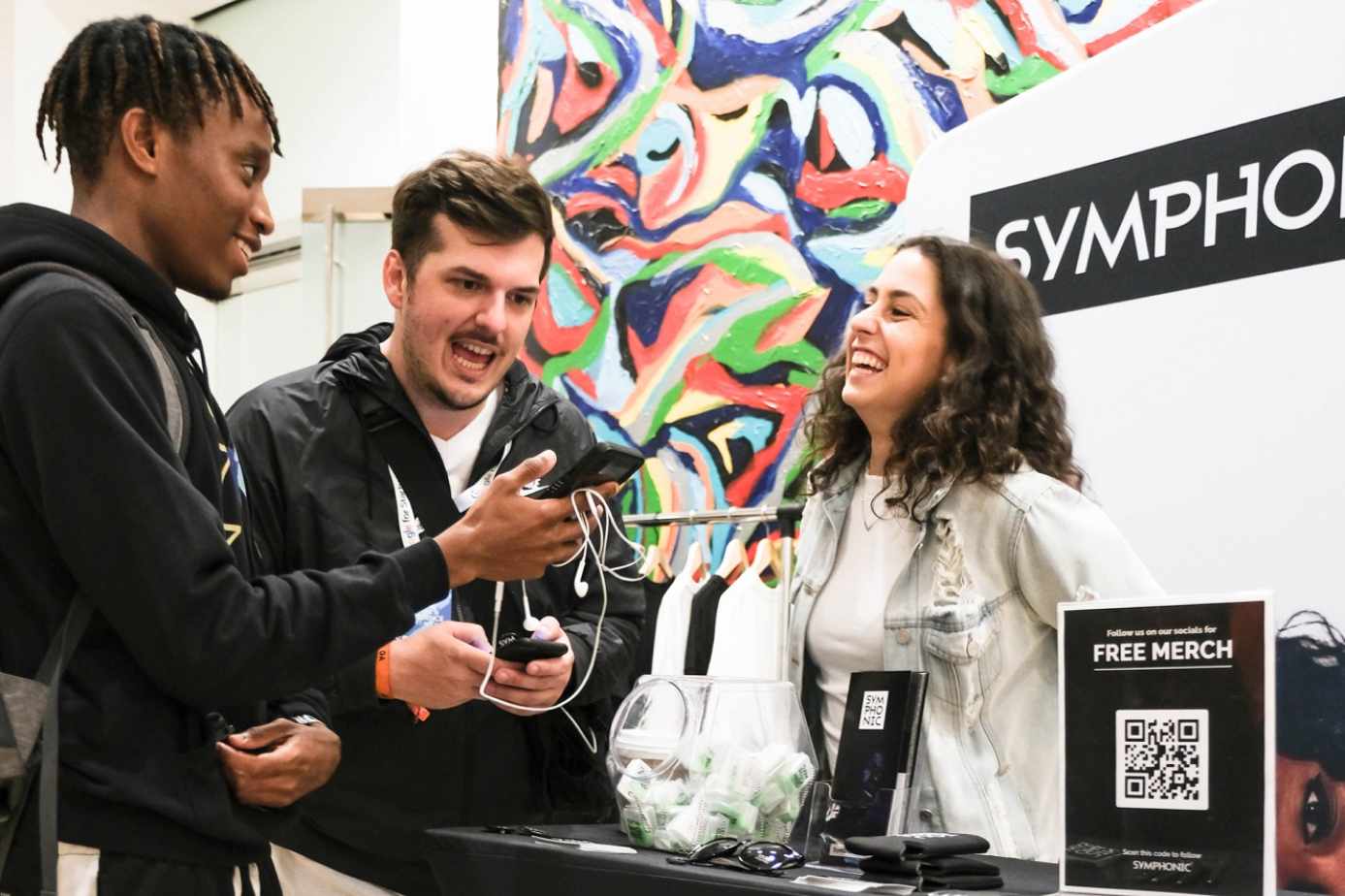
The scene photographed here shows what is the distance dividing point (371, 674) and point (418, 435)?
45 centimetres

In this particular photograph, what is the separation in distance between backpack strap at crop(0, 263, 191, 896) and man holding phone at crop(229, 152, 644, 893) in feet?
2.57

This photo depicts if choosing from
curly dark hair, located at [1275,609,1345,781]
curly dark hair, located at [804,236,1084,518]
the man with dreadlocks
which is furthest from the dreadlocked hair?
curly dark hair, located at [1275,609,1345,781]

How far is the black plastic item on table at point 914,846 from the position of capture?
1.63m

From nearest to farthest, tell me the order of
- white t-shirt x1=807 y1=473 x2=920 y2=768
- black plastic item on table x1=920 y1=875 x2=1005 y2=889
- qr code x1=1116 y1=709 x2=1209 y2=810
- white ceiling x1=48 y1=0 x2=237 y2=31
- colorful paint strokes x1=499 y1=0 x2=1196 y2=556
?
1. qr code x1=1116 y1=709 x2=1209 y2=810
2. black plastic item on table x1=920 y1=875 x2=1005 y2=889
3. white t-shirt x1=807 y1=473 x2=920 y2=768
4. colorful paint strokes x1=499 y1=0 x2=1196 y2=556
5. white ceiling x1=48 y1=0 x2=237 y2=31

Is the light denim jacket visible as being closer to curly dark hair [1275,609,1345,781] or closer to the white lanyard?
curly dark hair [1275,609,1345,781]

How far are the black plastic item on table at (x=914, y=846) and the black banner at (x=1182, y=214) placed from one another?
55.3 inches

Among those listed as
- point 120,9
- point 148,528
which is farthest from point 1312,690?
point 120,9

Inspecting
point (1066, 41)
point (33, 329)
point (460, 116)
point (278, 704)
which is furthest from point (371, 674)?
point (460, 116)

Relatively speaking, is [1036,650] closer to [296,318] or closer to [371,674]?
[371,674]

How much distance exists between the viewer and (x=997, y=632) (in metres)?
2.41

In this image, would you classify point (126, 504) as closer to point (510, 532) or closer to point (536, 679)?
point (510, 532)

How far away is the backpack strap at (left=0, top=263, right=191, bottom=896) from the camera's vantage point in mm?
1381

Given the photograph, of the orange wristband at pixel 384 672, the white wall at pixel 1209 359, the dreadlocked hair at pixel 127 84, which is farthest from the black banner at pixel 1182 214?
the dreadlocked hair at pixel 127 84

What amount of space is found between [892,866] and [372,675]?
0.93 meters
